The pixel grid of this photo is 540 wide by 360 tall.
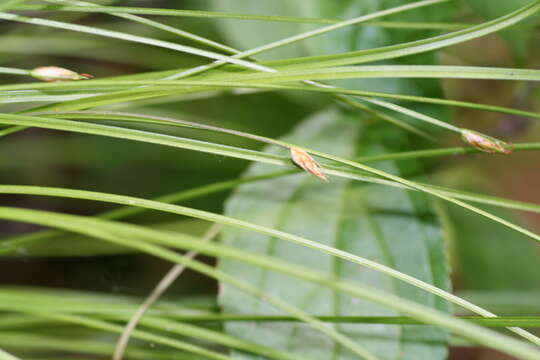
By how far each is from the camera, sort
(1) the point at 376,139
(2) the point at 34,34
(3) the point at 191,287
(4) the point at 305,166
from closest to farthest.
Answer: (4) the point at 305,166
(1) the point at 376,139
(2) the point at 34,34
(3) the point at 191,287

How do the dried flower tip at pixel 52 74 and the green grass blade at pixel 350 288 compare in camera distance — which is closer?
the green grass blade at pixel 350 288

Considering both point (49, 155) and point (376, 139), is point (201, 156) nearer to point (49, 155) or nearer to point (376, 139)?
point (49, 155)

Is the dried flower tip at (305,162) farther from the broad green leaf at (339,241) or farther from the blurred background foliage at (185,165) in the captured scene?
the blurred background foliage at (185,165)

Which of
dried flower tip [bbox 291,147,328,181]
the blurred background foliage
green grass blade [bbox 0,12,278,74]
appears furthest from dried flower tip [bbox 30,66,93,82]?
the blurred background foliage

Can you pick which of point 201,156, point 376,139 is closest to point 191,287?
point 201,156

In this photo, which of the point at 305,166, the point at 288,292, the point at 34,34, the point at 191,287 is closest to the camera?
the point at 305,166

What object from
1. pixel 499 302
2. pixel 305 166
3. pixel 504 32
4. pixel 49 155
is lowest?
pixel 305 166

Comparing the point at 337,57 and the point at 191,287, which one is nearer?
the point at 337,57

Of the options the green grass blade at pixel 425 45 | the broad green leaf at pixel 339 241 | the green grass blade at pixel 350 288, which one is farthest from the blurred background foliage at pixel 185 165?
the green grass blade at pixel 350 288
